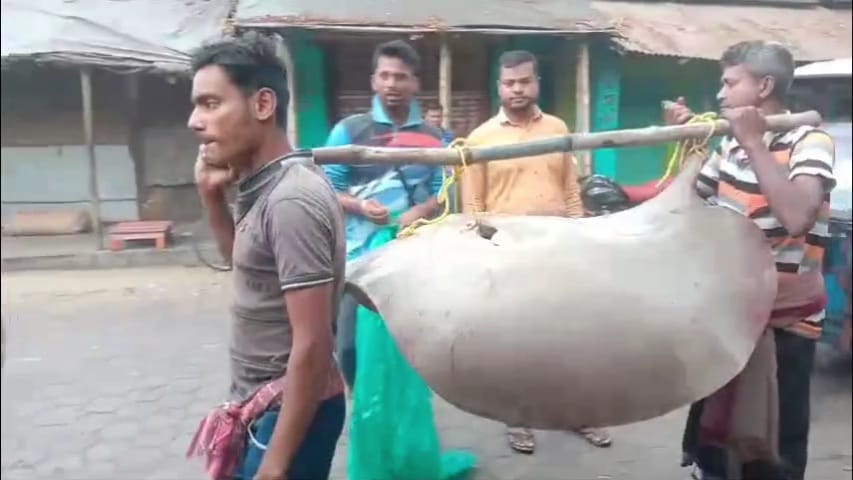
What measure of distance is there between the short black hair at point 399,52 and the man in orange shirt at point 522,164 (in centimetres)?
32

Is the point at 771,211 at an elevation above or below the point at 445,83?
below

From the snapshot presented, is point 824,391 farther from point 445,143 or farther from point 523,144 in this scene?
point 523,144

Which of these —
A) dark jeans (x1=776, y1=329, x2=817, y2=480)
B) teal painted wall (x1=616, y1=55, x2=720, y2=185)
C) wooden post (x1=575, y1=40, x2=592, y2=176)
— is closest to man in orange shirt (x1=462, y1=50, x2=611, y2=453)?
wooden post (x1=575, y1=40, x2=592, y2=176)

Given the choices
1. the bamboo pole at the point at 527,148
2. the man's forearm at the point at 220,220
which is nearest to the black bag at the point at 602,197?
the bamboo pole at the point at 527,148

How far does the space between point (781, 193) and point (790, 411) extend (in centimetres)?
64

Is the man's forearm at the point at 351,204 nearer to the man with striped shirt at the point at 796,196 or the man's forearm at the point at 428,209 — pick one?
the man's forearm at the point at 428,209

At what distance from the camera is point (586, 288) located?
137 centimetres

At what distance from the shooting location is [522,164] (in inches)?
113

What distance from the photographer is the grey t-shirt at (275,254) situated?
1.42 meters

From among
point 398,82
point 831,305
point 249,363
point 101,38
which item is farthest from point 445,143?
point 831,305

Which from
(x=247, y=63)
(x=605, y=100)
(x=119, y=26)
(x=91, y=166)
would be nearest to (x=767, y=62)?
(x=247, y=63)

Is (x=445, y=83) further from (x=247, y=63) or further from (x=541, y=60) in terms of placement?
(x=247, y=63)

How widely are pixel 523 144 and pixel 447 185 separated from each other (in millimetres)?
165

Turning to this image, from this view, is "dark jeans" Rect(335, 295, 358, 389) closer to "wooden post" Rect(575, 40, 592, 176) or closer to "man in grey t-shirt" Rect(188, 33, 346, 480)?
"man in grey t-shirt" Rect(188, 33, 346, 480)
